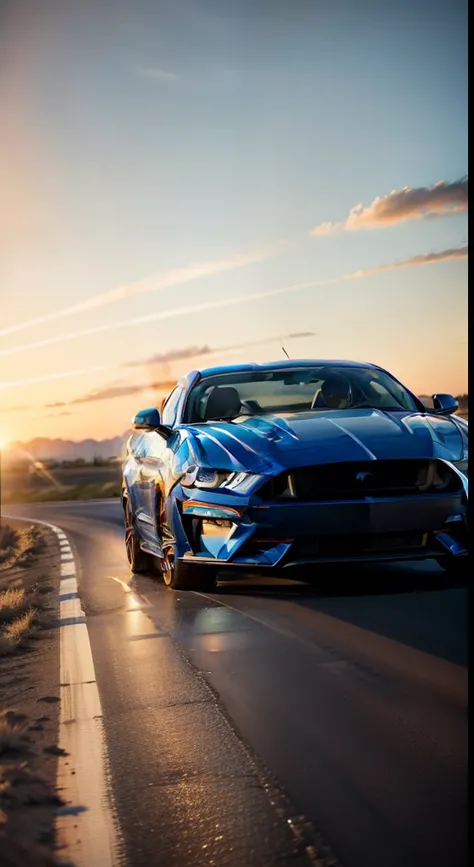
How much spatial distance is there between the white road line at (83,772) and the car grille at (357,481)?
137 cm

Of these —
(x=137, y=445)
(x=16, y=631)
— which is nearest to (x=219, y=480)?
(x=16, y=631)

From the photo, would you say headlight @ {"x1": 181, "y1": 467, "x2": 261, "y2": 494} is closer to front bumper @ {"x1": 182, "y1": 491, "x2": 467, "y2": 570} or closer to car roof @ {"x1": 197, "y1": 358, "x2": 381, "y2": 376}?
front bumper @ {"x1": 182, "y1": 491, "x2": 467, "y2": 570}

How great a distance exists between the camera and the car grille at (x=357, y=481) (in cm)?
604

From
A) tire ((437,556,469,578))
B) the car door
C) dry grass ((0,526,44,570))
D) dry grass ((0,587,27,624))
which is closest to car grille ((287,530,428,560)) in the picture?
tire ((437,556,469,578))

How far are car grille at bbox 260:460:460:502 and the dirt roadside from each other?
5.00 ft

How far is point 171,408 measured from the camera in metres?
8.38

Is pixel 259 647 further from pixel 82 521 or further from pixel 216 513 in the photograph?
pixel 82 521

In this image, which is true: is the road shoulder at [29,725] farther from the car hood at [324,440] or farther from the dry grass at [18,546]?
the dry grass at [18,546]

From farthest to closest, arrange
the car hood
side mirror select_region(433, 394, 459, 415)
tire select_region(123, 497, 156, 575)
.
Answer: tire select_region(123, 497, 156, 575) → side mirror select_region(433, 394, 459, 415) → the car hood

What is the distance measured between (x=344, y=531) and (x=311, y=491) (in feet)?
0.94

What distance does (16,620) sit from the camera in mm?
7805

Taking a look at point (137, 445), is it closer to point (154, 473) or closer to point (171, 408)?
point (171, 408)

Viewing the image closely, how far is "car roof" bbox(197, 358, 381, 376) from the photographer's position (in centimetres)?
803

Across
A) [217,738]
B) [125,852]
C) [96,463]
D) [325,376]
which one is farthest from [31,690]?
[96,463]
